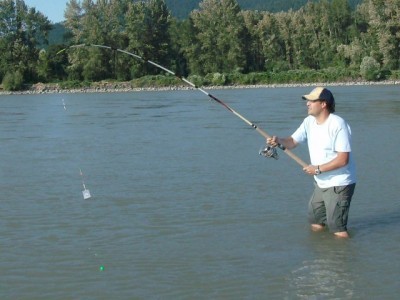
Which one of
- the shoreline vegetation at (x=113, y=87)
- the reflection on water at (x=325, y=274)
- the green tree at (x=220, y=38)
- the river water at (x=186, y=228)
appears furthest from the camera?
the green tree at (x=220, y=38)

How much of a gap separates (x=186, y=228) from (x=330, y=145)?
1914 mm

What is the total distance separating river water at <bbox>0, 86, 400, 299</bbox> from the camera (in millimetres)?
6215

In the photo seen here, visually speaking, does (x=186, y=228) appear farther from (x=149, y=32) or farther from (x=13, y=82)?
(x=149, y=32)

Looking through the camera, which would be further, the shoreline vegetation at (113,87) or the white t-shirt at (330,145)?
the shoreline vegetation at (113,87)

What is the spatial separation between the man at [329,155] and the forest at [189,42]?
6215 cm

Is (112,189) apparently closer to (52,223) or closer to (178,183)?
(178,183)

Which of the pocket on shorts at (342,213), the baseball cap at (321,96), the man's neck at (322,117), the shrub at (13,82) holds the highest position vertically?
the baseball cap at (321,96)

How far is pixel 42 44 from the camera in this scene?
261 feet

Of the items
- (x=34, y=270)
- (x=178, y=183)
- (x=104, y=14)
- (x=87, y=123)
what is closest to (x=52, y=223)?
(x=34, y=270)

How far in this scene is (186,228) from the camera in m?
8.13

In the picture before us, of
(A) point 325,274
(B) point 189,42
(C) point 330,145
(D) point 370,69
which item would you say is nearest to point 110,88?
(B) point 189,42

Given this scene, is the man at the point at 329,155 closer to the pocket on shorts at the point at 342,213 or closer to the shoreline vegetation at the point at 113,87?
the pocket on shorts at the point at 342,213

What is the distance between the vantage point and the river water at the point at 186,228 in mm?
6215

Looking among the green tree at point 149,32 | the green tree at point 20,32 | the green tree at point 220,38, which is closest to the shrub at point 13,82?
the green tree at point 20,32
